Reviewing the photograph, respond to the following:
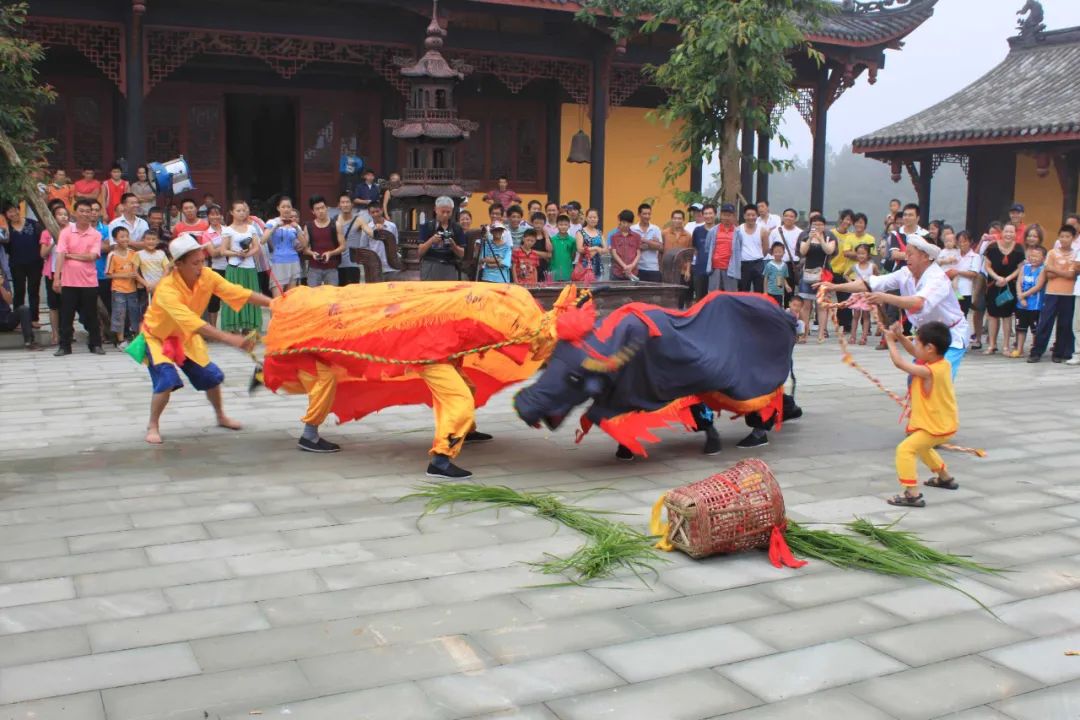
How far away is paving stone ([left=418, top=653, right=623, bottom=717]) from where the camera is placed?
3502 mm

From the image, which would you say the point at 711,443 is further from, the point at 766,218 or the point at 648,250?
the point at 766,218

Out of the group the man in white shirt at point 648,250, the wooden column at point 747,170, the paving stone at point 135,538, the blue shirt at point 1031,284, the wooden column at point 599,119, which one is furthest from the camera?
the wooden column at point 747,170

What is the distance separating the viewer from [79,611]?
4242 mm

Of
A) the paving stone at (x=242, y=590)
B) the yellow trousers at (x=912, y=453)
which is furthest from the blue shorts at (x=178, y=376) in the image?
the yellow trousers at (x=912, y=453)

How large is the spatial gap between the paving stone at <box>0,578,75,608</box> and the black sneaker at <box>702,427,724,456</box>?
154 inches

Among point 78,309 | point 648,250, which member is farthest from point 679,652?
point 648,250

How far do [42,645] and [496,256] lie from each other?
769 cm

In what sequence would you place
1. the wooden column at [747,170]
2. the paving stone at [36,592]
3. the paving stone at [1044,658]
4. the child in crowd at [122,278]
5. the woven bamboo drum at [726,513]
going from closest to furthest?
1. the paving stone at [1044,658]
2. the paving stone at [36,592]
3. the woven bamboo drum at [726,513]
4. the child in crowd at [122,278]
5. the wooden column at [747,170]

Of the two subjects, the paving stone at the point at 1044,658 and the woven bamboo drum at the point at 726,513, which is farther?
the woven bamboo drum at the point at 726,513

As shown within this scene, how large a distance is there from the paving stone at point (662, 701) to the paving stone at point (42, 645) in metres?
1.71

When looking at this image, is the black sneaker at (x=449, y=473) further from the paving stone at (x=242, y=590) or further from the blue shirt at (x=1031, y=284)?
the blue shirt at (x=1031, y=284)

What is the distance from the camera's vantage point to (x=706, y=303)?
700cm

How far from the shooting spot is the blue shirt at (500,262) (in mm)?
11336

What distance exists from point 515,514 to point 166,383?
9.09ft
